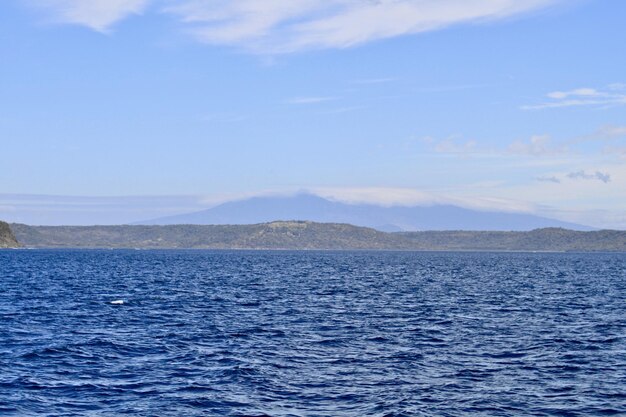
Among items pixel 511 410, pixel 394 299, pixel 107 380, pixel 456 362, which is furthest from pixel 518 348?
pixel 394 299

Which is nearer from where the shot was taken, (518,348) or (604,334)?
(518,348)

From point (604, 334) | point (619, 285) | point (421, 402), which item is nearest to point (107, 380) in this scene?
point (421, 402)

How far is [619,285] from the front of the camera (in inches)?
4769

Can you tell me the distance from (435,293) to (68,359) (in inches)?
2428

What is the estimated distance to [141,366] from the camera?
44.1m

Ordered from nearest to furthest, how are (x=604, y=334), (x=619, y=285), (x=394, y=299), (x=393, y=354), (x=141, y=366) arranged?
(x=141, y=366)
(x=393, y=354)
(x=604, y=334)
(x=394, y=299)
(x=619, y=285)

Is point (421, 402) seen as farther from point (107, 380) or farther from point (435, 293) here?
point (435, 293)

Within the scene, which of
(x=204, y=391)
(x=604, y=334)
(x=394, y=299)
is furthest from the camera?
(x=394, y=299)

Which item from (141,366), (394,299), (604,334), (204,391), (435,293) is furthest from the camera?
(435,293)

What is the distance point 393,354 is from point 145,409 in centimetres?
1862

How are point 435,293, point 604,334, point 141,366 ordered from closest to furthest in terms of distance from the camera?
point 141,366, point 604,334, point 435,293

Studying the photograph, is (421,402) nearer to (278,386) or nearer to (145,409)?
(278,386)

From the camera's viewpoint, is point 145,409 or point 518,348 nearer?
point 145,409

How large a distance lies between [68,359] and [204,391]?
11.3 metres
